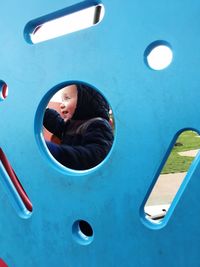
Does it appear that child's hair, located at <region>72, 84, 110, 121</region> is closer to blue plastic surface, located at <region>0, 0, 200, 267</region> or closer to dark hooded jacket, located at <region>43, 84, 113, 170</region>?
dark hooded jacket, located at <region>43, 84, 113, 170</region>

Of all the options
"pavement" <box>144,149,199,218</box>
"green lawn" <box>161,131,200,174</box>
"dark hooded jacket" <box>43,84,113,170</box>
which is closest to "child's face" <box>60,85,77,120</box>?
"dark hooded jacket" <box>43,84,113,170</box>

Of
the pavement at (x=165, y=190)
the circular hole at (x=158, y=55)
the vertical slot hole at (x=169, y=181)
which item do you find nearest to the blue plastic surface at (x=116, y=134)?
the circular hole at (x=158, y=55)

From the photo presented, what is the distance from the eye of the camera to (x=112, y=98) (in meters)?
0.44

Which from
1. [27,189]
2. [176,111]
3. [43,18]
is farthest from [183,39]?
[27,189]

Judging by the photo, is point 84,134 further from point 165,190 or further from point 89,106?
point 165,190

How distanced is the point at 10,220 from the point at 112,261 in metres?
0.20

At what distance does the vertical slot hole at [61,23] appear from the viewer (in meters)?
0.48

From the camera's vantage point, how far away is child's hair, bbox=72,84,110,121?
900mm

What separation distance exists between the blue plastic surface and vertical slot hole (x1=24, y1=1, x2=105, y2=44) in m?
0.01

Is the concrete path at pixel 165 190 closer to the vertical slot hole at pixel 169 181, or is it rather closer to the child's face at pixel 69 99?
the vertical slot hole at pixel 169 181

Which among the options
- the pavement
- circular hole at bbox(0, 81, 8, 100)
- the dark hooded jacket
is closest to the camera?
circular hole at bbox(0, 81, 8, 100)

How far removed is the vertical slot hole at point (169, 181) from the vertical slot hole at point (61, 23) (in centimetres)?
75

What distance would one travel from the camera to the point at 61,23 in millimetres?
541

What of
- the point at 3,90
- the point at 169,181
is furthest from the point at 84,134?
the point at 169,181
